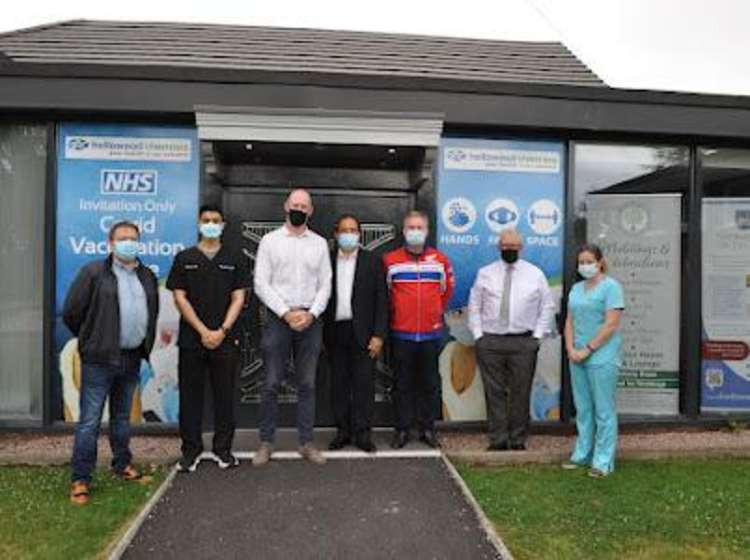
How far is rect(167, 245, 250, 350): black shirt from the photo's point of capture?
5.42 metres

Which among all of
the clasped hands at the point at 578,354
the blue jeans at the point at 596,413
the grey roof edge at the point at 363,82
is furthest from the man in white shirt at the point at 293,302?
the blue jeans at the point at 596,413

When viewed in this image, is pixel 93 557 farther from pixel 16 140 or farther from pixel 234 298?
pixel 16 140

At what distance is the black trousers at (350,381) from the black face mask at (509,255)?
4.72 feet

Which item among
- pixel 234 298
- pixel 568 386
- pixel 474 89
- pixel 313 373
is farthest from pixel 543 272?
pixel 234 298

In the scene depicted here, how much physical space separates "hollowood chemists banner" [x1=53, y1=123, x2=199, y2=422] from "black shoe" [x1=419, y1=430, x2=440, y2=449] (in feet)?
7.49

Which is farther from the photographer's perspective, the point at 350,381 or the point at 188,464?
the point at 350,381

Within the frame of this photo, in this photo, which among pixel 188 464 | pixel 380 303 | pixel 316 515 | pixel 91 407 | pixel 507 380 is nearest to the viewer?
pixel 316 515

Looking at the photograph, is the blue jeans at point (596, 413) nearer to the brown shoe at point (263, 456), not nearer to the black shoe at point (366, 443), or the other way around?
the black shoe at point (366, 443)

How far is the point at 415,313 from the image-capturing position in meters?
5.96

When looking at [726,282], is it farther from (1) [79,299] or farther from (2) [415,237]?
(1) [79,299]

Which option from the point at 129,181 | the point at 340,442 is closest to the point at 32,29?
the point at 129,181

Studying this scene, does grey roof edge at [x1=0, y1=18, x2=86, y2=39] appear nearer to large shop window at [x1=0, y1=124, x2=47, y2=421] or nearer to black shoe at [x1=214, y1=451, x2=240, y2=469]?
large shop window at [x1=0, y1=124, x2=47, y2=421]

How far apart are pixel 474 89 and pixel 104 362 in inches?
148

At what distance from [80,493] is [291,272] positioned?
2.15m
